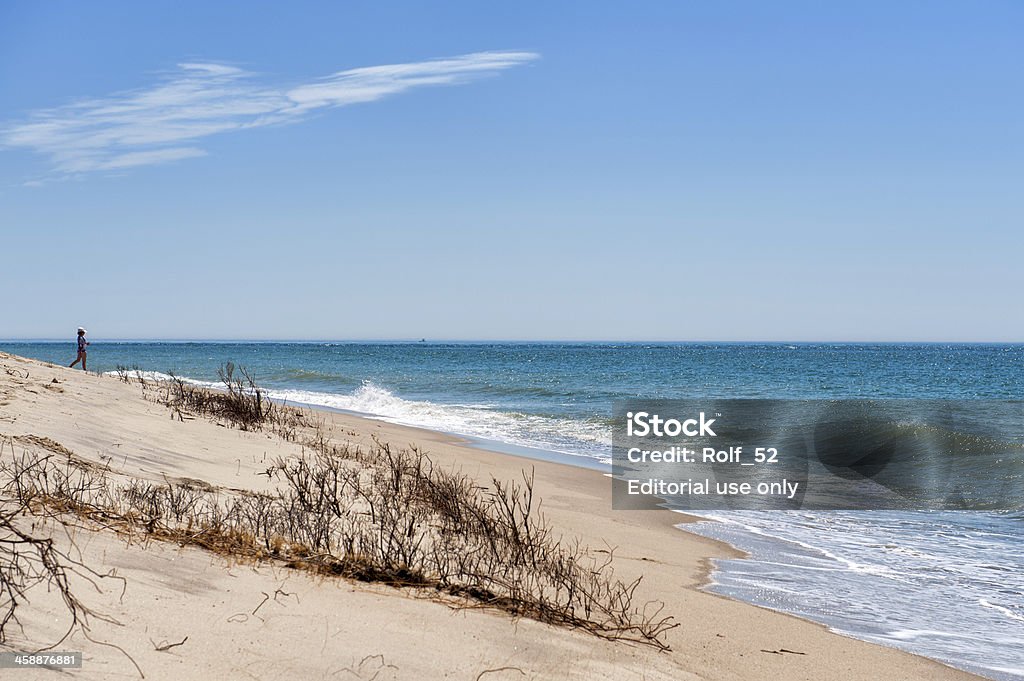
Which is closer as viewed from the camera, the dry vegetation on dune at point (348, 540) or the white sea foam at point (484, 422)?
the dry vegetation on dune at point (348, 540)

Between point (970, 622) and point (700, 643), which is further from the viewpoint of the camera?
point (970, 622)

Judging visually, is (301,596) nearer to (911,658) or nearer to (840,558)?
(911,658)

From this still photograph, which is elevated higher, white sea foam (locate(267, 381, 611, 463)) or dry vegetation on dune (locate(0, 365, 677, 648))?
dry vegetation on dune (locate(0, 365, 677, 648))

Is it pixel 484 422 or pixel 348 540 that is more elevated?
pixel 348 540

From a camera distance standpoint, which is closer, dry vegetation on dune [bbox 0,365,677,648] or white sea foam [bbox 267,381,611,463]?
dry vegetation on dune [bbox 0,365,677,648]

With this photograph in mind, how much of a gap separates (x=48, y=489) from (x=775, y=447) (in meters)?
16.6

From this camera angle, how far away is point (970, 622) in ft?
20.5

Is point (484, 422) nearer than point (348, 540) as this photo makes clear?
No

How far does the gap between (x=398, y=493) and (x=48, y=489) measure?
2.73 metres

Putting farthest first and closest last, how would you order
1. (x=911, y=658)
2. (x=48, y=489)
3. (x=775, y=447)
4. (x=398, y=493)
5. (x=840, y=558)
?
(x=775, y=447), (x=840, y=558), (x=398, y=493), (x=911, y=658), (x=48, y=489)

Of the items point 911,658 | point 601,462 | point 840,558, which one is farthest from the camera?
point 601,462

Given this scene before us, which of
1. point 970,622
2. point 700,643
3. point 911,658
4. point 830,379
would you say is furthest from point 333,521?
point 830,379

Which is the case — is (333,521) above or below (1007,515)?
above

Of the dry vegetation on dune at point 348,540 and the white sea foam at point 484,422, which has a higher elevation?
the dry vegetation on dune at point 348,540
